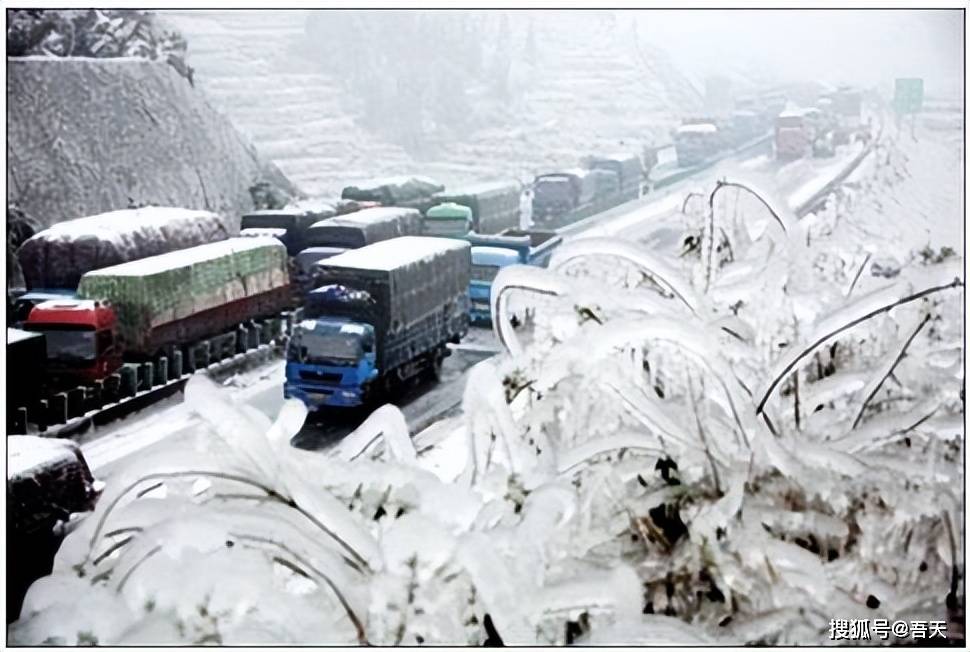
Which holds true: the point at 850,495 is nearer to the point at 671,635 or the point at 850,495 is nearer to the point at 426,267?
the point at 671,635

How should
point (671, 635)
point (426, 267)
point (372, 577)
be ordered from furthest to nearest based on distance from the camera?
point (426, 267) → point (671, 635) → point (372, 577)

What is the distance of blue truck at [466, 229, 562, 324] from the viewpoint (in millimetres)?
Result: 2500

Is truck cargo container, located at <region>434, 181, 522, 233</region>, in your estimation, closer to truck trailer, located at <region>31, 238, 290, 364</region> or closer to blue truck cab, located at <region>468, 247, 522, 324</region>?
blue truck cab, located at <region>468, 247, 522, 324</region>

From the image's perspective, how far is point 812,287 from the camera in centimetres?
245

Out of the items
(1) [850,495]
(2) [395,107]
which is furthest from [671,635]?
(2) [395,107]

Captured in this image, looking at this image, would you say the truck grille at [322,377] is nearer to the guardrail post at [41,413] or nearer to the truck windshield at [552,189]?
the guardrail post at [41,413]

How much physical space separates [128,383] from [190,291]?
26 cm

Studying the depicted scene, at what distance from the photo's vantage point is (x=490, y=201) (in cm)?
262

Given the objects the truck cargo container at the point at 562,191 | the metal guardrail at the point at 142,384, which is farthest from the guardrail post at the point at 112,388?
the truck cargo container at the point at 562,191

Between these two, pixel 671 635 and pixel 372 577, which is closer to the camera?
pixel 372 577

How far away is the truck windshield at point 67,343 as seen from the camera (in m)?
2.34

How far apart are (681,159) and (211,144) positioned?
1176 millimetres

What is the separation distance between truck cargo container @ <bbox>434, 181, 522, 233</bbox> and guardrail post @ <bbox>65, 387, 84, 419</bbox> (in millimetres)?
958

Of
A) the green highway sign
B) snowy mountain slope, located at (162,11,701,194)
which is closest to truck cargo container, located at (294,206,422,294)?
snowy mountain slope, located at (162,11,701,194)
